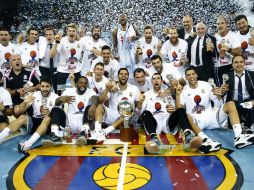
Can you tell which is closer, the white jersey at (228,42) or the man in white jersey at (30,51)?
the white jersey at (228,42)

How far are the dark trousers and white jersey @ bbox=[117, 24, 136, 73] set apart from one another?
249 centimetres

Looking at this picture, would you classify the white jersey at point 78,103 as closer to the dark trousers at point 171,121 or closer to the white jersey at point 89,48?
the dark trousers at point 171,121

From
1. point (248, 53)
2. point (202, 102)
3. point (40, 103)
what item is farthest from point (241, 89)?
point (40, 103)

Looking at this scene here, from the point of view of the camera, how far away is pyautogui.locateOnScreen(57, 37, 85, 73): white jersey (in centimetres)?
611

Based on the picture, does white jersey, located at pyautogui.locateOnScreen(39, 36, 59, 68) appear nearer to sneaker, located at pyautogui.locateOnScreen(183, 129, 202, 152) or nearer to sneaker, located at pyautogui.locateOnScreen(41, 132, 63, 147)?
sneaker, located at pyautogui.locateOnScreen(41, 132, 63, 147)

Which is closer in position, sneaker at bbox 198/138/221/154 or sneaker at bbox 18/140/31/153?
sneaker at bbox 198/138/221/154

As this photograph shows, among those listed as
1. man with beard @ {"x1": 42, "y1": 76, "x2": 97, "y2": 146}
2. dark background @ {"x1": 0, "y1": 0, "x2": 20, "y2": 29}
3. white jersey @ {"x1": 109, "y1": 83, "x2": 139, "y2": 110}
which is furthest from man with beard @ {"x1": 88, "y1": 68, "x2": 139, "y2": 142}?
dark background @ {"x1": 0, "y1": 0, "x2": 20, "y2": 29}

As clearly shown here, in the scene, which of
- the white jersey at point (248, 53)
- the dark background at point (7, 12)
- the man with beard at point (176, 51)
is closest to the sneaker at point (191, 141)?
the man with beard at point (176, 51)

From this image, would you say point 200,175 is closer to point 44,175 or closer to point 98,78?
point 44,175

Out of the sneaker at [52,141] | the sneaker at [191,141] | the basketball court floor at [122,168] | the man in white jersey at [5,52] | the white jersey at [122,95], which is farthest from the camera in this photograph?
the man in white jersey at [5,52]

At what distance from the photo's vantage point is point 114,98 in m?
5.05

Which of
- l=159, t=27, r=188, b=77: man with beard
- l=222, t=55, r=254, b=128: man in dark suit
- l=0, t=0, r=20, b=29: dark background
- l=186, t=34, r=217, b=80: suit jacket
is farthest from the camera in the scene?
l=0, t=0, r=20, b=29: dark background

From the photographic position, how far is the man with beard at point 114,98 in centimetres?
475

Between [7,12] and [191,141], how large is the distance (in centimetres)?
1231
